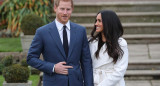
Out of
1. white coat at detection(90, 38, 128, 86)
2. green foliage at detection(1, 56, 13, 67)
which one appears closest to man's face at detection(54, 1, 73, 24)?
white coat at detection(90, 38, 128, 86)

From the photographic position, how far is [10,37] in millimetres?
9430

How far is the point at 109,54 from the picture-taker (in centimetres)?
384

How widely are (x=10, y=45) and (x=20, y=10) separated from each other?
3.72 ft

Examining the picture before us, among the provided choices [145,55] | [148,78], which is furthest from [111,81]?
[145,55]

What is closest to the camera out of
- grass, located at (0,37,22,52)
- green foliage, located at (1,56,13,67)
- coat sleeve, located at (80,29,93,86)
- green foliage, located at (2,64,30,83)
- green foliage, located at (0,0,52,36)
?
coat sleeve, located at (80,29,93,86)

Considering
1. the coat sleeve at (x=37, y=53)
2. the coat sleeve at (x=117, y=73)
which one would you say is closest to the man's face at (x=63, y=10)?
the coat sleeve at (x=37, y=53)

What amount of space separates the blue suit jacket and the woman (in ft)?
0.44

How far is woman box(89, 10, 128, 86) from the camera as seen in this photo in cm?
382

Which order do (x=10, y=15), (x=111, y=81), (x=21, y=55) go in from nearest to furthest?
(x=111, y=81) → (x=21, y=55) → (x=10, y=15)

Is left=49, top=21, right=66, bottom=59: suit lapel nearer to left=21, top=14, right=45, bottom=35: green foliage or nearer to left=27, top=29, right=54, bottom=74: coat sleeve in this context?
left=27, top=29, right=54, bottom=74: coat sleeve

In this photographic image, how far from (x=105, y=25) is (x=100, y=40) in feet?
0.64

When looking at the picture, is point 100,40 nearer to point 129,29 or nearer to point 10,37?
point 129,29

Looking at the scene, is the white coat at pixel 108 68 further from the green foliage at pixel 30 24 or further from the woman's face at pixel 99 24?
the green foliage at pixel 30 24

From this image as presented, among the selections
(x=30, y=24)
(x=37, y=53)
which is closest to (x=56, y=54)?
(x=37, y=53)
